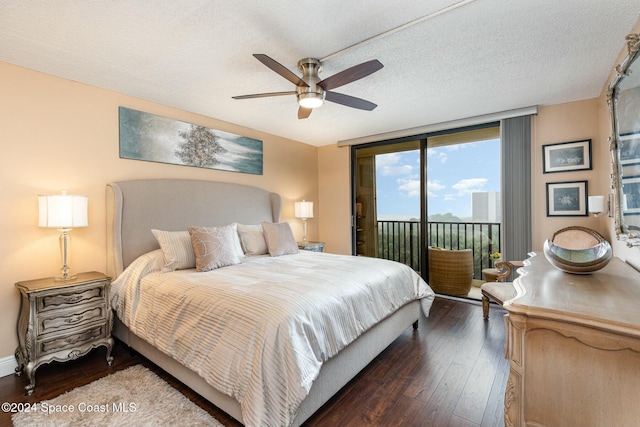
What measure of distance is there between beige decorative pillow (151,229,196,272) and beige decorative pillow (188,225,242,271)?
3.5 inches

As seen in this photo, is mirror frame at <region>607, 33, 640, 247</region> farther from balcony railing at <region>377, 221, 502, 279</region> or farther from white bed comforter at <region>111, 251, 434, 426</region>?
balcony railing at <region>377, 221, 502, 279</region>

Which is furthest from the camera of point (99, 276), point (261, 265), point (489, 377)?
point (261, 265)

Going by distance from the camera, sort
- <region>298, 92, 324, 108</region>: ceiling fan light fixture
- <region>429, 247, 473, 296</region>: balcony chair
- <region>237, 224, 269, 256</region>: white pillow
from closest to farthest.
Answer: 1. <region>298, 92, 324, 108</region>: ceiling fan light fixture
2. <region>237, 224, 269, 256</region>: white pillow
3. <region>429, 247, 473, 296</region>: balcony chair

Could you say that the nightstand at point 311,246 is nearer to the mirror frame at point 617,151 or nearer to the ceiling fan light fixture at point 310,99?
the ceiling fan light fixture at point 310,99

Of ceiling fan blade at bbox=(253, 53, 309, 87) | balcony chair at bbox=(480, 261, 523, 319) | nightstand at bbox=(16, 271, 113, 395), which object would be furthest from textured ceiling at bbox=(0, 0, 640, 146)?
balcony chair at bbox=(480, 261, 523, 319)

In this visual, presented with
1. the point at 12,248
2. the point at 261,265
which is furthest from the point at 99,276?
the point at 261,265

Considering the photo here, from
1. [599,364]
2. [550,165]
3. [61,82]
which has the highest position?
[61,82]

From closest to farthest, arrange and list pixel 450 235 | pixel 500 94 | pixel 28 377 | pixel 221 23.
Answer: pixel 221 23 → pixel 28 377 → pixel 500 94 → pixel 450 235

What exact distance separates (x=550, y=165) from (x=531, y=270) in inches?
87.8

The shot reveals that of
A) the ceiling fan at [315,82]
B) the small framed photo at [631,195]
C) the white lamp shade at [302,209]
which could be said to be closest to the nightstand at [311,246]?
the white lamp shade at [302,209]

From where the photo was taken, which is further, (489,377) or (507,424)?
(489,377)

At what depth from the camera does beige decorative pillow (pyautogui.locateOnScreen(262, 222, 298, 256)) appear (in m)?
3.48

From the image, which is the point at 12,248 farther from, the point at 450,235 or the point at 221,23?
the point at 450,235

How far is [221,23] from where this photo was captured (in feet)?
6.07
